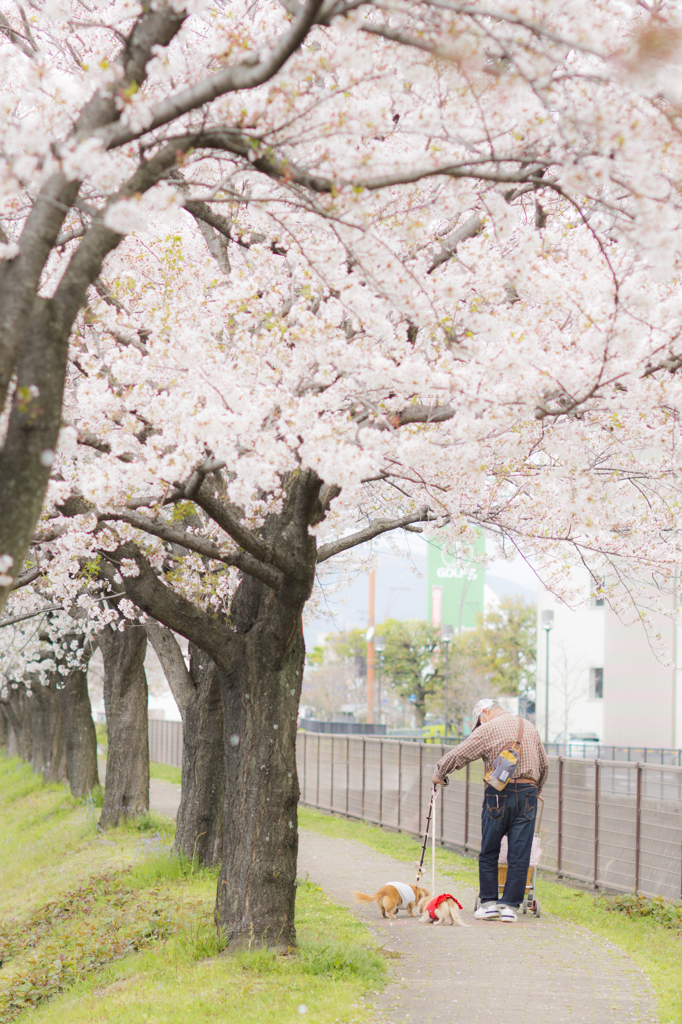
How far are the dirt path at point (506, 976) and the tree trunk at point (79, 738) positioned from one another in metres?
13.2

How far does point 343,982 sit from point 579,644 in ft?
144

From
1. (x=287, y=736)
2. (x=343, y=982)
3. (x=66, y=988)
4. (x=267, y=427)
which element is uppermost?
(x=267, y=427)

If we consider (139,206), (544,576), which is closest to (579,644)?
(544,576)

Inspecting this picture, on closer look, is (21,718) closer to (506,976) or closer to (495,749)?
(495,749)

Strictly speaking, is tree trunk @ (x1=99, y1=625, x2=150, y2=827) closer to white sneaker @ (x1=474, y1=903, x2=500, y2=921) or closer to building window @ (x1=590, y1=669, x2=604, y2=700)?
white sneaker @ (x1=474, y1=903, x2=500, y2=921)

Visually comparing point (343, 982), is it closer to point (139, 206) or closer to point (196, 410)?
point (196, 410)

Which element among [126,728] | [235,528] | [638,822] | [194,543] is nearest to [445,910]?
[638,822]

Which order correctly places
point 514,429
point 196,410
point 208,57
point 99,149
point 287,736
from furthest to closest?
point 287,736, point 514,429, point 196,410, point 208,57, point 99,149

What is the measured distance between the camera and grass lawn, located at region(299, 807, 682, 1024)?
6.81m

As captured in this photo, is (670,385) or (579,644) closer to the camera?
(670,385)

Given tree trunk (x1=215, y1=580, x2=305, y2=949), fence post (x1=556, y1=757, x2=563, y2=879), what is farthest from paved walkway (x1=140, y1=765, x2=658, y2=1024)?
fence post (x1=556, y1=757, x2=563, y2=879)

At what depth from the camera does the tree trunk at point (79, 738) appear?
21.8 metres

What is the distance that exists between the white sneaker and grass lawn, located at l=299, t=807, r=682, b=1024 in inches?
28.9

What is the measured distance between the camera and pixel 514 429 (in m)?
6.86
